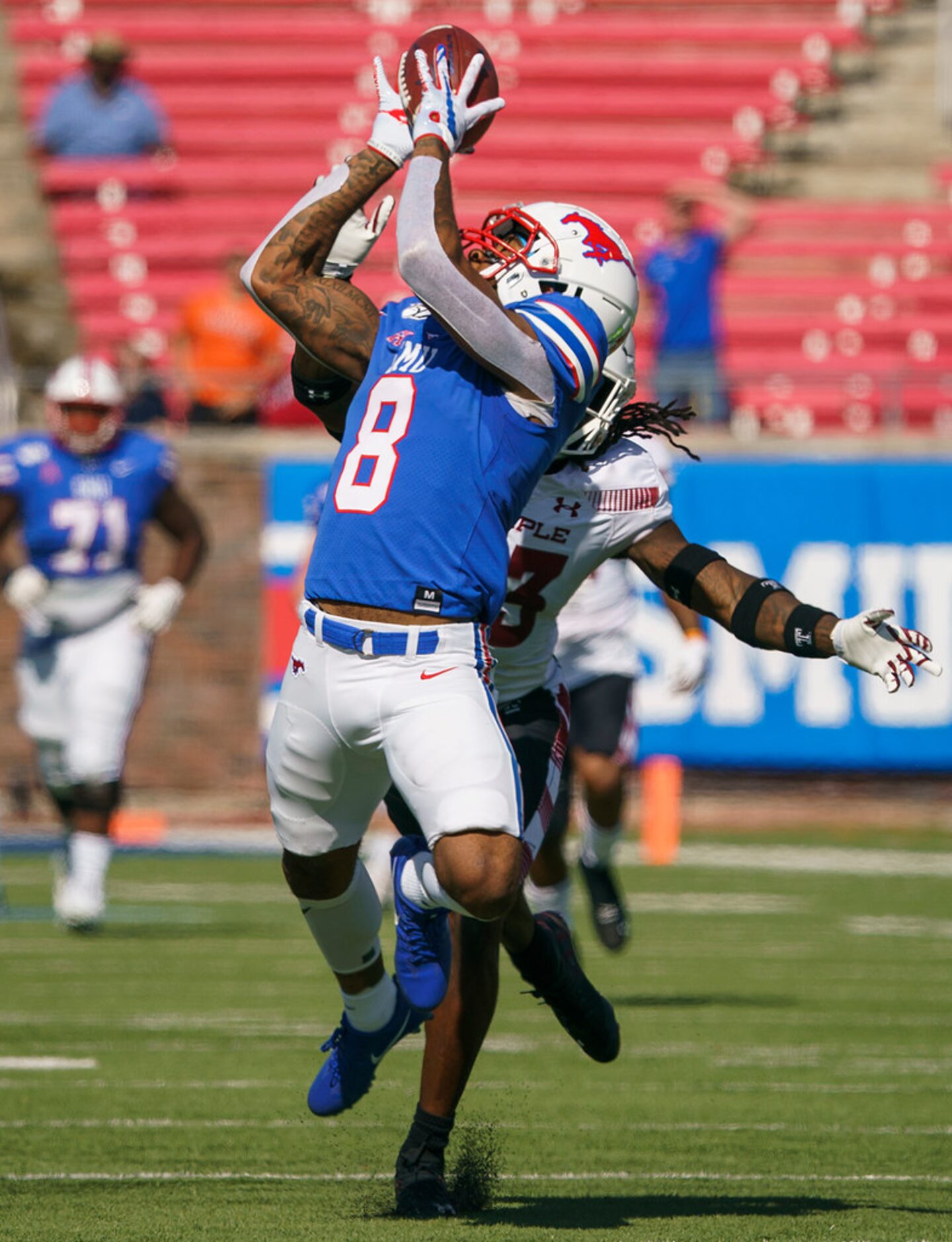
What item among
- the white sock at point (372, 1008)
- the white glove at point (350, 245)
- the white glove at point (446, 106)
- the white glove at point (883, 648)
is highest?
the white glove at point (446, 106)

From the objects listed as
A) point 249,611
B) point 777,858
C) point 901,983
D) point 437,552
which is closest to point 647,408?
point 437,552

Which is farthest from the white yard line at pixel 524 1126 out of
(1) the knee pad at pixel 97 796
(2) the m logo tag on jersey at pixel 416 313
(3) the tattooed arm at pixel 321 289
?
(1) the knee pad at pixel 97 796

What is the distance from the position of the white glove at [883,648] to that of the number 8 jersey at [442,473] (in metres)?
0.65

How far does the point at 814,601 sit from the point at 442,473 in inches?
372

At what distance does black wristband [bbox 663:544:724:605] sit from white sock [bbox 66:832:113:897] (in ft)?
15.7

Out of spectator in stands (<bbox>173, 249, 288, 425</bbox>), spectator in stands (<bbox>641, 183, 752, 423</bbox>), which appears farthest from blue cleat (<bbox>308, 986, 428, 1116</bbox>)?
spectator in stands (<bbox>173, 249, 288, 425</bbox>)

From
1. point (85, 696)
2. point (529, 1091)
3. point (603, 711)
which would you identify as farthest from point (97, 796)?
point (529, 1091)

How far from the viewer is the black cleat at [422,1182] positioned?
14.6ft

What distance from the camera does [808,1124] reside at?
5590 millimetres

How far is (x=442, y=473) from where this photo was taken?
14.3 ft

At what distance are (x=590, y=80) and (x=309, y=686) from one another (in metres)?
14.6

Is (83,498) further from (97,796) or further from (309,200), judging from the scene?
(309,200)

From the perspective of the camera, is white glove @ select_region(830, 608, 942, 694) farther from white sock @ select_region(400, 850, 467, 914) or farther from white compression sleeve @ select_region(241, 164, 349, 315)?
white compression sleeve @ select_region(241, 164, 349, 315)

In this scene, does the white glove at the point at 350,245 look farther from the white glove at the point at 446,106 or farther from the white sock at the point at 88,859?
the white sock at the point at 88,859
